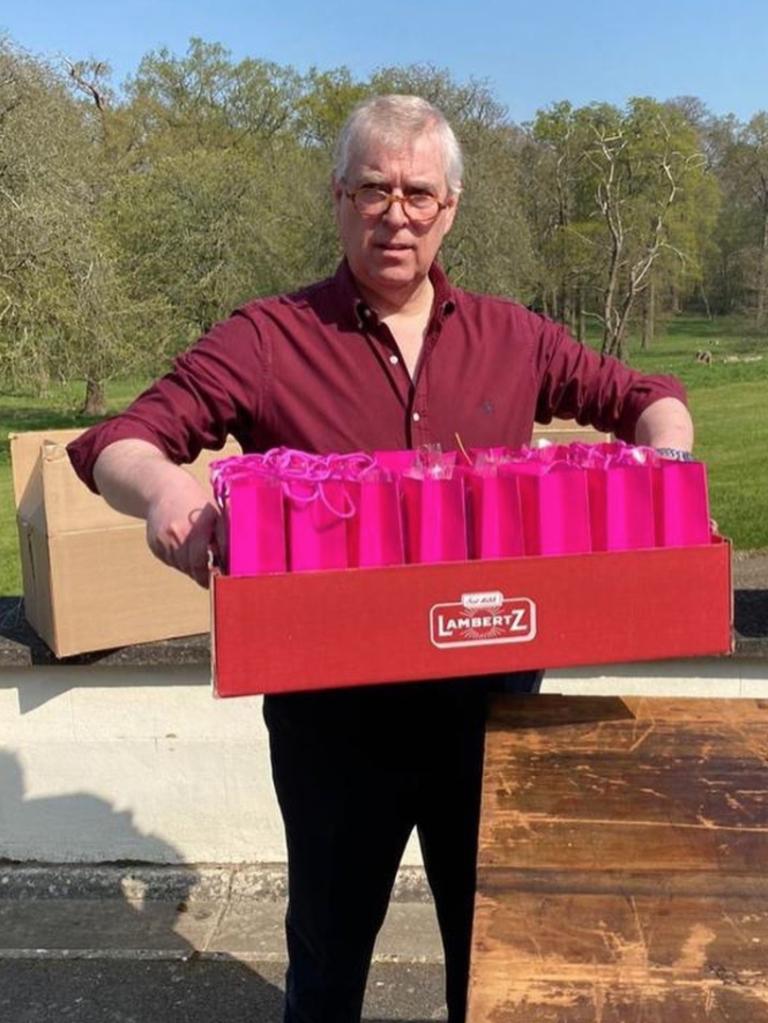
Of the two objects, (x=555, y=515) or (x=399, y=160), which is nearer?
(x=555, y=515)

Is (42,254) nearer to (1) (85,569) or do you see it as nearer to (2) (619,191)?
(1) (85,569)

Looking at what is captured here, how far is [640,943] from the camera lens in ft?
3.79

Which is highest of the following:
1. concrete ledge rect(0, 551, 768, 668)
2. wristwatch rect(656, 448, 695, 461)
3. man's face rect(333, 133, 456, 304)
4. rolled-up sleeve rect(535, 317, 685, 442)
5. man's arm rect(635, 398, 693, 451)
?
man's face rect(333, 133, 456, 304)

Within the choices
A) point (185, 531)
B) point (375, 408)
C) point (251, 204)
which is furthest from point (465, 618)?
point (251, 204)

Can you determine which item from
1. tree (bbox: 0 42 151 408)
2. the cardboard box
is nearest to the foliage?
tree (bbox: 0 42 151 408)

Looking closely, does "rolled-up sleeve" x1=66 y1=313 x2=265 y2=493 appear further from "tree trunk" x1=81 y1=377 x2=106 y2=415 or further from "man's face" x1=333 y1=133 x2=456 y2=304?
"tree trunk" x1=81 y1=377 x2=106 y2=415

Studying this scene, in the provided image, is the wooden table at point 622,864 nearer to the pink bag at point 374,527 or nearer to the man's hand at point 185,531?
the pink bag at point 374,527

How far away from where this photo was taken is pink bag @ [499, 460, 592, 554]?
4.92ft

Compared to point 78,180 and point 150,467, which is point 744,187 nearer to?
point 78,180

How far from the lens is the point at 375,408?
6.04 ft

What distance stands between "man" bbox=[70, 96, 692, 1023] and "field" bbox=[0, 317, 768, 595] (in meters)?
5.11

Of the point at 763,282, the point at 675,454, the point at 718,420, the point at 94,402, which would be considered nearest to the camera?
the point at 675,454

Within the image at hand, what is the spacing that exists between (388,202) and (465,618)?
75 cm

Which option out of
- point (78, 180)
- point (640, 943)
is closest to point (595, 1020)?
point (640, 943)
